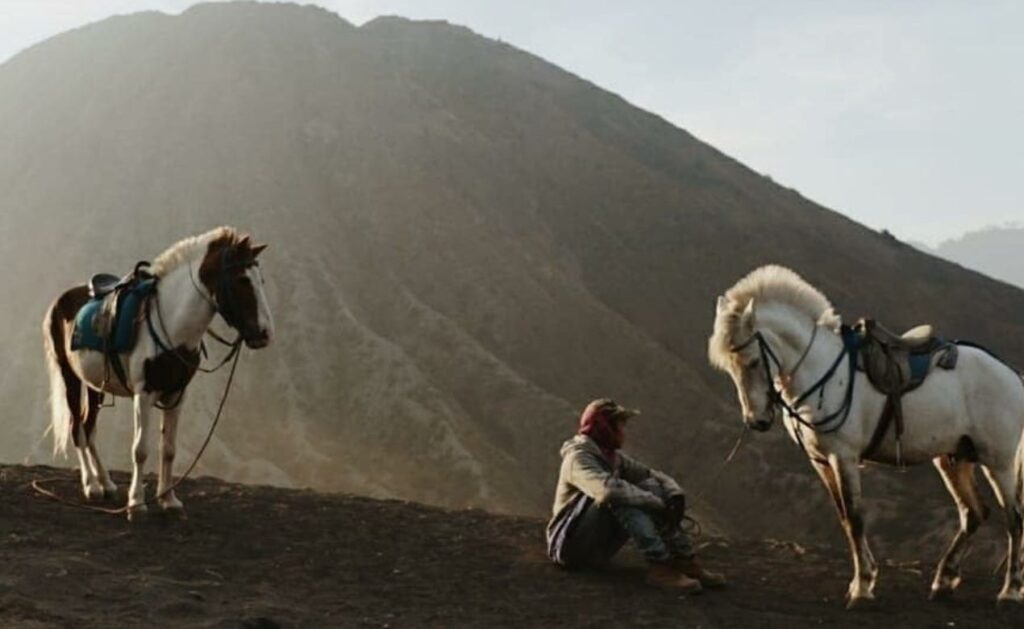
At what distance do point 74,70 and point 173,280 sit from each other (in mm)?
55032

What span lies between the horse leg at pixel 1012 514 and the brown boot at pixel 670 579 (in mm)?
2817

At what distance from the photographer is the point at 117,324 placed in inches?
359

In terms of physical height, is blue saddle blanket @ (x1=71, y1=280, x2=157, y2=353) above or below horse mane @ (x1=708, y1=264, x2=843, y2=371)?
below

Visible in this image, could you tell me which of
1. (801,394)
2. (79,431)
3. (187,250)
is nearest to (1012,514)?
(801,394)

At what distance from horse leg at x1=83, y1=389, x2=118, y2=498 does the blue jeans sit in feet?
15.8

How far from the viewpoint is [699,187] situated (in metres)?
52.2

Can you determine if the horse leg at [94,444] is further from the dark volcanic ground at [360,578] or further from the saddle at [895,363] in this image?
the saddle at [895,363]

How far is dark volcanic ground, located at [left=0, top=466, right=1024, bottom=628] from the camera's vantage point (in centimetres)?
664

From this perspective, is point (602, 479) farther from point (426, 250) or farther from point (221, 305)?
point (426, 250)

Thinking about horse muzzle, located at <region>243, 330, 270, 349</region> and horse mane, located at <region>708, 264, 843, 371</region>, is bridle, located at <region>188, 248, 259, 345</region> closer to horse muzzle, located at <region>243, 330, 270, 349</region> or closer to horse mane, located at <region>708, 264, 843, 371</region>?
horse muzzle, located at <region>243, 330, 270, 349</region>

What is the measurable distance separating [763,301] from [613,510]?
7.31ft

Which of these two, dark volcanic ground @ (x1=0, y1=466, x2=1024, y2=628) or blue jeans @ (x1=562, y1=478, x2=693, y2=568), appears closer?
dark volcanic ground @ (x1=0, y1=466, x2=1024, y2=628)

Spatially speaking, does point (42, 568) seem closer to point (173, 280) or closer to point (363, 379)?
point (173, 280)

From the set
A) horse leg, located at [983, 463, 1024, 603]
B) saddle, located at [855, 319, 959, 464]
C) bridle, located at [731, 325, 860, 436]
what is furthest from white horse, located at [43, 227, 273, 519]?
horse leg, located at [983, 463, 1024, 603]
